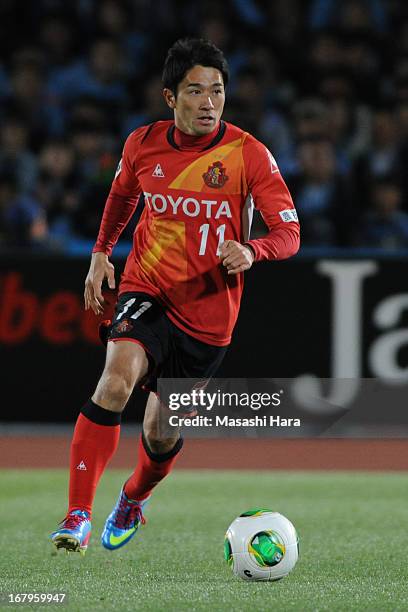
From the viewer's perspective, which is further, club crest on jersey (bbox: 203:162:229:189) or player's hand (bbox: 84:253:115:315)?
player's hand (bbox: 84:253:115:315)

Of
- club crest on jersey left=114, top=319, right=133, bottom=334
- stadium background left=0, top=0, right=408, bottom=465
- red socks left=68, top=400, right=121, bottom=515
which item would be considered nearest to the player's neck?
club crest on jersey left=114, top=319, right=133, bottom=334

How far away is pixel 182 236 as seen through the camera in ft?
17.3

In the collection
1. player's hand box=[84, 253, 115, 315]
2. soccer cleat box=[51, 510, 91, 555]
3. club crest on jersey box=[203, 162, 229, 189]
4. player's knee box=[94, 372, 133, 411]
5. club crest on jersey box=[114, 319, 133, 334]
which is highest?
club crest on jersey box=[203, 162, 229, 189]

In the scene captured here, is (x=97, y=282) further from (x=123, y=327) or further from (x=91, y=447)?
(x=91, y=447)

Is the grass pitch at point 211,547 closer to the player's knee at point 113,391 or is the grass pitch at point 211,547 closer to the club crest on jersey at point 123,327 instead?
the player's knee at point 113,391

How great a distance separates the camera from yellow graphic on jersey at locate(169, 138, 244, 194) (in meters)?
5.25

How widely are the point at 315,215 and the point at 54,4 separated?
477 cm

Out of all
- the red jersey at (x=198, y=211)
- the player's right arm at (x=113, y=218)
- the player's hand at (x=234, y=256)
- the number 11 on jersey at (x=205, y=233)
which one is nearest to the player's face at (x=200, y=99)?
the red jersey at (x=198, y=211)

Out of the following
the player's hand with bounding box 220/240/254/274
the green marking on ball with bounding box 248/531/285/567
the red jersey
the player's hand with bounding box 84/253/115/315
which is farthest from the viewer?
the player's hand with bounding box 84/253/115/315

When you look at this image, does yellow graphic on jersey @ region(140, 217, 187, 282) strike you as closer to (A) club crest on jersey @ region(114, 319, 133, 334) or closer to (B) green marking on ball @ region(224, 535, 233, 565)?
(A) club crest on jersey @ region(114, 319, 133, 334)

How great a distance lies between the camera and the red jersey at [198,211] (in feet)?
17.2

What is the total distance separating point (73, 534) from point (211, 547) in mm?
1471

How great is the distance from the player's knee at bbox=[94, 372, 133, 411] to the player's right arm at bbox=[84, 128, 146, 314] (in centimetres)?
57

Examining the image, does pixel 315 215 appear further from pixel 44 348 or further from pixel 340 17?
A: pixel 340 17
